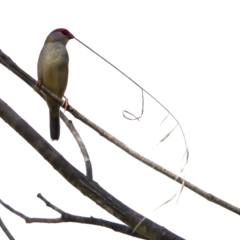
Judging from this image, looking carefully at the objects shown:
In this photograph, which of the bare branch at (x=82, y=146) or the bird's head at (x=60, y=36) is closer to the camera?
the bare branch at (x=82, y=146)

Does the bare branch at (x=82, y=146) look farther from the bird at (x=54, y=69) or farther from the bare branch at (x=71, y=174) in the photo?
the bird at (x=54, y=69)

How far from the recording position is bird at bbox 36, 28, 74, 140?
14.3 ft

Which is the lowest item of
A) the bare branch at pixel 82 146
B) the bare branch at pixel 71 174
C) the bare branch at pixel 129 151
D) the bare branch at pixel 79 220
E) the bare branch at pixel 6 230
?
the bare branch at pixel 6 230

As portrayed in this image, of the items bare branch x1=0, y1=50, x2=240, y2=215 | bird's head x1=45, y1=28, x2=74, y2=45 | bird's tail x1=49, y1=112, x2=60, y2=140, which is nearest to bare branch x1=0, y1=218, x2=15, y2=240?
bare branch x1=0, y1=50, x2=240, y2=215

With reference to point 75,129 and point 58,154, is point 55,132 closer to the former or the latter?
point 75,129

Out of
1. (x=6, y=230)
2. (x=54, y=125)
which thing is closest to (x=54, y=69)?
(x=54, y=125)

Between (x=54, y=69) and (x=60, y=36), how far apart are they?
1.83ft

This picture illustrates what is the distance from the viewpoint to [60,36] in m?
4.84

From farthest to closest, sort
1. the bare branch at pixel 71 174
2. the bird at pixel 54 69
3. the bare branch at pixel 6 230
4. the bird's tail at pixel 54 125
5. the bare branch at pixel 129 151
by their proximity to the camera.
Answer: the bird's tail at pixel 54 125 < the bird at pixel 54 69 < the bare branch at pixel 71 174 < the bare branch at pixel 6 230 < the bare branch at pixel 129 151

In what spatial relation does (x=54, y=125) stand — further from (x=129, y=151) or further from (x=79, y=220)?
(x=129, y=151)

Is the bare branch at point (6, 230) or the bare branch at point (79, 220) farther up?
the bare branch at point (79, 220)

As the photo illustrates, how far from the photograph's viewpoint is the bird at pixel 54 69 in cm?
436

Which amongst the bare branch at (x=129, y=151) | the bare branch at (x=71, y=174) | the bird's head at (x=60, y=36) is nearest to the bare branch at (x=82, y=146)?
the bare branch at (x=71, y=174)

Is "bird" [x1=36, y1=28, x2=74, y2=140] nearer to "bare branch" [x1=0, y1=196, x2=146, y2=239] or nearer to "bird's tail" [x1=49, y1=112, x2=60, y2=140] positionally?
"bird's tail" [x1=49, y1=112, x2=60, y2=140]
